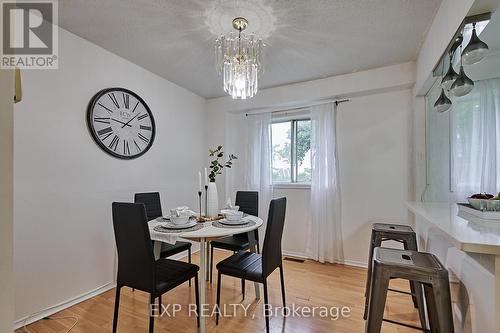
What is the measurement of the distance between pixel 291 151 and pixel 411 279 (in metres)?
2.47

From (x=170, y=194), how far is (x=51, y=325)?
1.64 meters

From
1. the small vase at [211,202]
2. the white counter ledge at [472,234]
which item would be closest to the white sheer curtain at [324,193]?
the small vase at [211,202]

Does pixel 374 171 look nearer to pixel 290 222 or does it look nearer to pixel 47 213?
pixel 290 222

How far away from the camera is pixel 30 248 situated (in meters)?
1.83

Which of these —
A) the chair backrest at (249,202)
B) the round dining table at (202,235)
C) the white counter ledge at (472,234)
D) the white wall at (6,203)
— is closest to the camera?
the white wall at (6,203)

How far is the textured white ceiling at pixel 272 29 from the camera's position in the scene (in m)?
1.75

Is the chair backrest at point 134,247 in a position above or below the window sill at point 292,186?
below

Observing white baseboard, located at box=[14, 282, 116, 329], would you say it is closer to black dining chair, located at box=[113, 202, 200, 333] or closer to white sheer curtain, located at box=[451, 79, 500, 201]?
black dining chair, located at box=[113, 202, 200, 333]

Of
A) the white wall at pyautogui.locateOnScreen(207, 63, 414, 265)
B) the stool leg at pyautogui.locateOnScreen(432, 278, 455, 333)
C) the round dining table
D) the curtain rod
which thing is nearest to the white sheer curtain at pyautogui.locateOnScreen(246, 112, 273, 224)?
the curtain rod

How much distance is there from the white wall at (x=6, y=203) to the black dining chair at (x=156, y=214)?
5.41 ft

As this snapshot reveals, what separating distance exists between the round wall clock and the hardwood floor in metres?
1.40

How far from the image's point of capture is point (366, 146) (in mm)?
2961

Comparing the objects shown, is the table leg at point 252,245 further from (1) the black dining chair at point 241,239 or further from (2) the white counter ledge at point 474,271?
(2) the white counter ledge at point 474,271

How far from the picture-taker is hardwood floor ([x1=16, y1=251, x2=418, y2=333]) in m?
1.78
